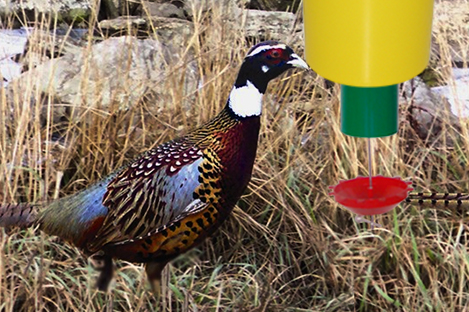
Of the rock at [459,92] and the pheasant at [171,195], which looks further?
the rock at [459,92]

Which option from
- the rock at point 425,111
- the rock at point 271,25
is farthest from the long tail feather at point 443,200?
the rock at point 271,25

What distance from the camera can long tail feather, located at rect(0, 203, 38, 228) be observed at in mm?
2721

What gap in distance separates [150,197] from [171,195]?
5 cm

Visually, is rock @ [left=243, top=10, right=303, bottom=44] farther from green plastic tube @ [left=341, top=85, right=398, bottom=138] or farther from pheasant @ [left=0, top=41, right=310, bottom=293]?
green plastic tube @ [left=341, top=85, right=398, bottom=138]

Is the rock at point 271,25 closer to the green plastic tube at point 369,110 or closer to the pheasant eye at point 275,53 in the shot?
the pheasant eye at point 275,53

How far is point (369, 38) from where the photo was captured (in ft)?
7.16

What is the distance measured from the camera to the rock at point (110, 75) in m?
3.11

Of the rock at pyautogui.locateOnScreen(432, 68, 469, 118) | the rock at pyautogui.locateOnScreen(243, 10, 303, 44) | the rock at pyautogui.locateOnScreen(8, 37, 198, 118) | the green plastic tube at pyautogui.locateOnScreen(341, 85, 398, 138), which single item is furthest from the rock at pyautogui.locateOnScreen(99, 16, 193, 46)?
the green plastic tube at pyautogui.locateOnScreen(341, 85, 398, 138)

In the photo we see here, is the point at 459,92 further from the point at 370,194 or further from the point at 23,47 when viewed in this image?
the point at 23,47

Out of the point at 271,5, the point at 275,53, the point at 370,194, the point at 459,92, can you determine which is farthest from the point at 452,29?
the point at 275,53

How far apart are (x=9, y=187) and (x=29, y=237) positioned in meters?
0.15

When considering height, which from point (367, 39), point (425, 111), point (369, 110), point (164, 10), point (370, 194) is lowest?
point (425, 111)

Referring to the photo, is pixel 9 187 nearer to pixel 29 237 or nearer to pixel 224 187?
pixel 29 237

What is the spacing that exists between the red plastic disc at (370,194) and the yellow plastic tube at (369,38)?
44cm
